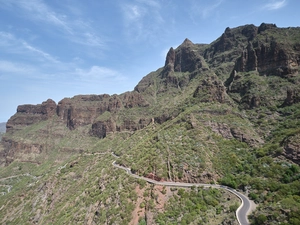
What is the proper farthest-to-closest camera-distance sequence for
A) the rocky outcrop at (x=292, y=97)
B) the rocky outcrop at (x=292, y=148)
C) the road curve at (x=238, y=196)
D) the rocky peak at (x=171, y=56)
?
the rocky peak at (x=171, y=56) < the rocky outcrop at (x=292, y=97) < the rocky outcrop at (x=292, y=148) < the road curve at (x=238, y=196)

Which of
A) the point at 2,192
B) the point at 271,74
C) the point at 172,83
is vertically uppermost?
the point at 172,83

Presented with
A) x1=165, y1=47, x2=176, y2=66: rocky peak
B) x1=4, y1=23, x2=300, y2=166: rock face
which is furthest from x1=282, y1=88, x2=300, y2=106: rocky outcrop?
x1=165, y1=47, x2=176, y2=66: rocky peak

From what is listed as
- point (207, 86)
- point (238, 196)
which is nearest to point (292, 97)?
point (207, 86)

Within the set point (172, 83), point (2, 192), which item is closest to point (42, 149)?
point (2, 192)

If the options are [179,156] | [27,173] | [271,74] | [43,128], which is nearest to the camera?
Result: [179,156]

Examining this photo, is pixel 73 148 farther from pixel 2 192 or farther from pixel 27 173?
pixel 2 192

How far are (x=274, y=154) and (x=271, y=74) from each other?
43125 mm

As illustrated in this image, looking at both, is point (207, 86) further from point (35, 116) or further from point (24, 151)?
point (35, 116)

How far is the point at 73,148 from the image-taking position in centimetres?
13525

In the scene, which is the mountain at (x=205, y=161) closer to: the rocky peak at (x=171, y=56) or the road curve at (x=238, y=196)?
the road curve at (x=238, y=196)

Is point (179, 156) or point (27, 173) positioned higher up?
point (179, 156)

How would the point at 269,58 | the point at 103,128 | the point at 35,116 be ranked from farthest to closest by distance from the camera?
the point at 35,116 → the point at 103,128 → the point at 269,58

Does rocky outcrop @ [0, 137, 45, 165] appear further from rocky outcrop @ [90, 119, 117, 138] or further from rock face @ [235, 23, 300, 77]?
rock face @ [235, 23, 300, 77]

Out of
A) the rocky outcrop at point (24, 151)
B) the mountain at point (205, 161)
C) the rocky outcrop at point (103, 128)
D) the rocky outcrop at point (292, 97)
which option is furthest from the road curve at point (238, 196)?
the rocky outcrop at point (24, 151)
